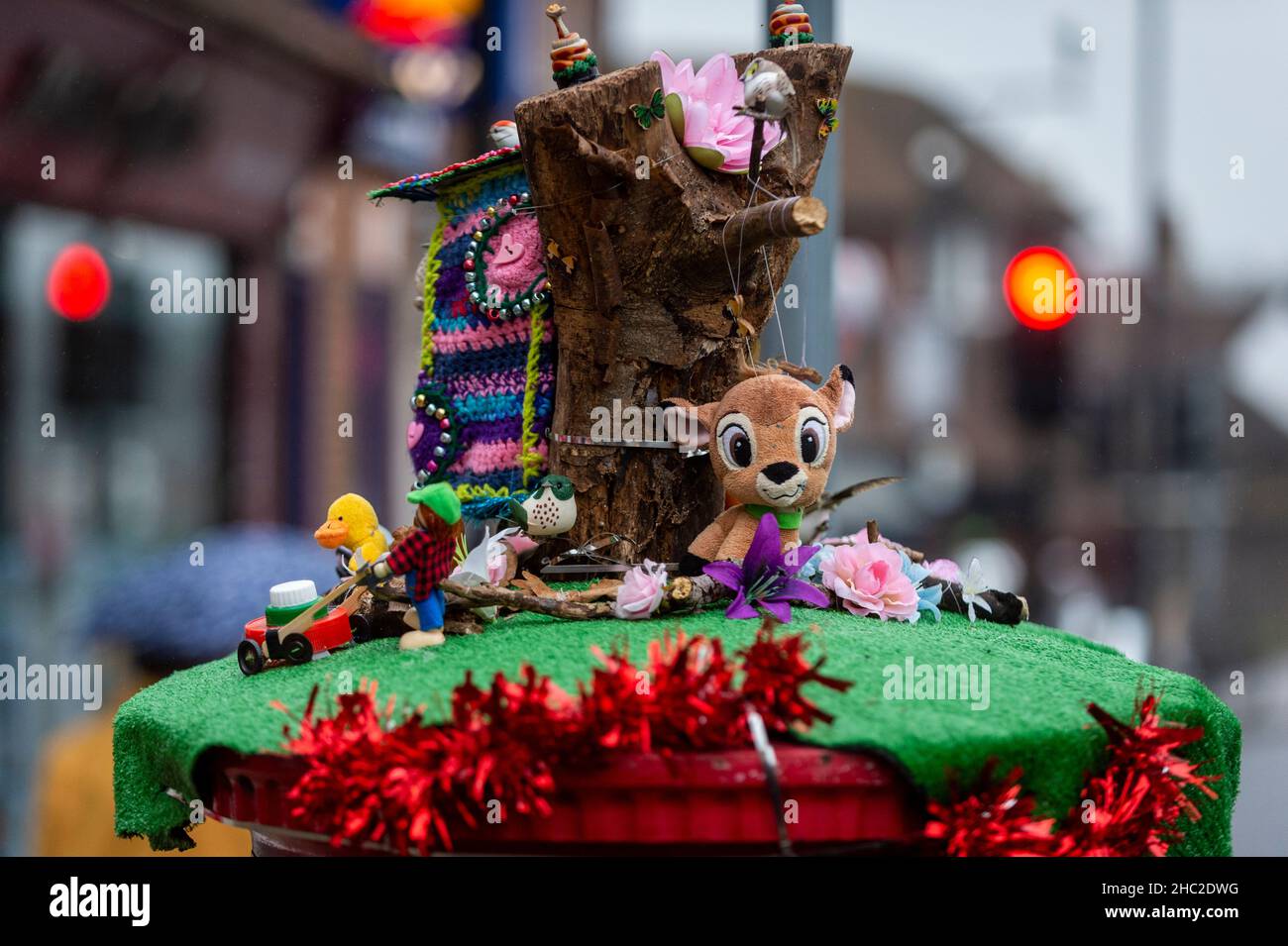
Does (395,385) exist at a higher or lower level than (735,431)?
higher

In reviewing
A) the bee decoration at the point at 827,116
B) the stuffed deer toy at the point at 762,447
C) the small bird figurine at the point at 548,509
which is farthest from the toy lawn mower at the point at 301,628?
the bee decoration at the point at 827,116

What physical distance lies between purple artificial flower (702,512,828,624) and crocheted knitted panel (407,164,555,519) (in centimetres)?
33

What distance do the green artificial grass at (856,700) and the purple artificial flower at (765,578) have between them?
0.08ft

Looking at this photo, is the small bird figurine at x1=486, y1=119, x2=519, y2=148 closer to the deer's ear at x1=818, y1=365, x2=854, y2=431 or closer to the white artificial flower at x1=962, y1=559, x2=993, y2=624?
the deer's ear at x1=818, y1=365, x2=854, y2=431

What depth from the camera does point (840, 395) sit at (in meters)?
1.43

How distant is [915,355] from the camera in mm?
3898

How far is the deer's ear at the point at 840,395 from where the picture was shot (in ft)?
4.65

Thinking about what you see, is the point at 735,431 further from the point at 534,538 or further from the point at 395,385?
the point at 395,385

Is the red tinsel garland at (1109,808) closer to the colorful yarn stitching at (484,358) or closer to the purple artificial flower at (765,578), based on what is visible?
the purple artificial flower at (765,578)

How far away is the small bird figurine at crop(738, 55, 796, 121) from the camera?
51.1 inches

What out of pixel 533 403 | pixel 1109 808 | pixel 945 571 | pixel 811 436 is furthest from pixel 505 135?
pixel 1109 808

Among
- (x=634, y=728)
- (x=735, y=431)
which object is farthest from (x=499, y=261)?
(x=634, y=728)

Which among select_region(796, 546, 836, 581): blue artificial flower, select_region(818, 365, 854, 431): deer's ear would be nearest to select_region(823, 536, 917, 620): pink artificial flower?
select_region(796, 546, 836, 581): blue artificial flower

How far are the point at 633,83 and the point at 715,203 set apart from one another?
0.62 ft
